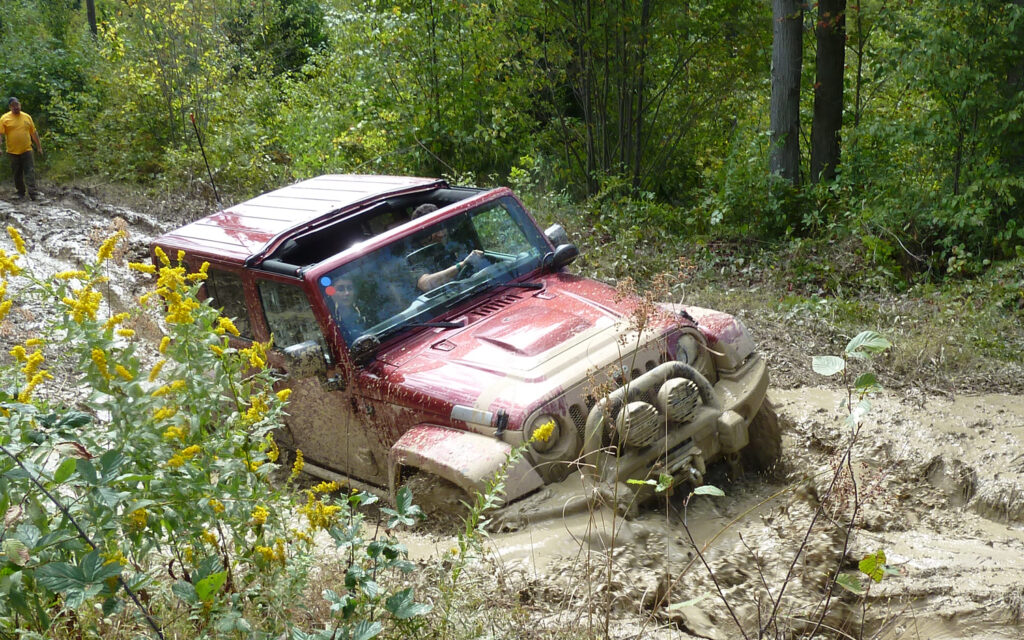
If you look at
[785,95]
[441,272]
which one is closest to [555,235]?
[441,272]

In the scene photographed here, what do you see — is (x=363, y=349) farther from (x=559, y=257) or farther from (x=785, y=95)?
(x=785, y=95)

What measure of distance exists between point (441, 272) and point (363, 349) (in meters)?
0.71

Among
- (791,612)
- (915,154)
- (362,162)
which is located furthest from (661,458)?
(362,162)

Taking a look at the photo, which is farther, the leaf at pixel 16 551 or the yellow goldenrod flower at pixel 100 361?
the yellow goldenrod flower at pixel 100 361

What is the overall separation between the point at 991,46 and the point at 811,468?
5.08 meters

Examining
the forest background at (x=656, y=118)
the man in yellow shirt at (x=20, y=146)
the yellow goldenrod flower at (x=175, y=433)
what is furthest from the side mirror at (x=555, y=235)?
the man in yellow shirt at (x=20, y=146)

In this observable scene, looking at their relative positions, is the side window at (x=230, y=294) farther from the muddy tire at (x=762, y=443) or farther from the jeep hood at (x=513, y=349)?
the muddy tire at (x=762, y=443)

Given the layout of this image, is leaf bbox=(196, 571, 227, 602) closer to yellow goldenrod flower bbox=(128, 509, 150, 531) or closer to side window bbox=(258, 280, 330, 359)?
yellow goldenrod flower bbox=(128, 509, 150, 531)

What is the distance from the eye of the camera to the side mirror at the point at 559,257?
18.1 ft

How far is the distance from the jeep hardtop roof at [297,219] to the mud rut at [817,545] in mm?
721

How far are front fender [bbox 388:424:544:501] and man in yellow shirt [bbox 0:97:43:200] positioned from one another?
12153mm

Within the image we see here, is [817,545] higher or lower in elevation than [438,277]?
lower

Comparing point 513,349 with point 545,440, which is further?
point 513,349

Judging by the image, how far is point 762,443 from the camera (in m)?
5.14
